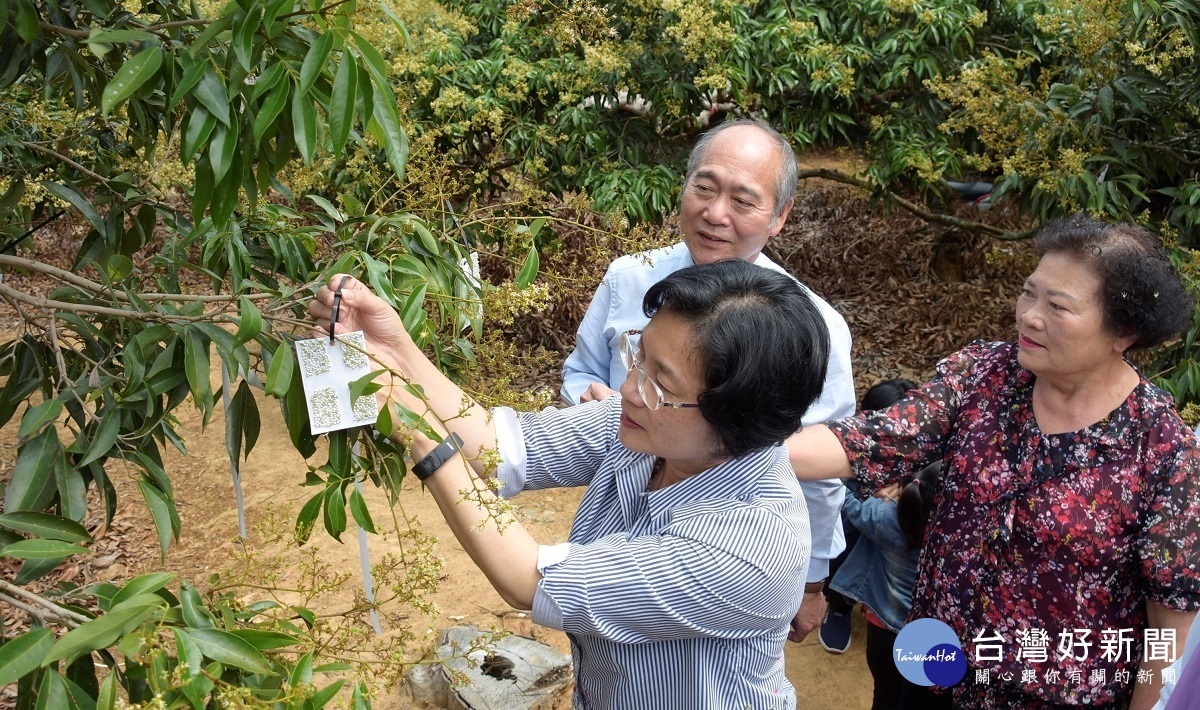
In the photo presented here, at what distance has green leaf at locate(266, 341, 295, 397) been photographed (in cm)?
133

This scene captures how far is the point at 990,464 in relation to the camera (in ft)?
6.81

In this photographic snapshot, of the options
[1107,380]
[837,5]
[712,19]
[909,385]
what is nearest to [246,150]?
[1107,380]

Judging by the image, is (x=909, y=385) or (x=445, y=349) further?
(x=909, y=385)

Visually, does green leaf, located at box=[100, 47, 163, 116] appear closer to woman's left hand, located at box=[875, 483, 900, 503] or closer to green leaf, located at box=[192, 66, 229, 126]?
green leaf, located at box=[192, 66, 229, 126]

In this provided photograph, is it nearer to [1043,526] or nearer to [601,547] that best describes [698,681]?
[601,547]

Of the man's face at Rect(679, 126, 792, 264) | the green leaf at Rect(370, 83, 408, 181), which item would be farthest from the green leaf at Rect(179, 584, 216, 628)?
the man's face at Rect(679, 126, 792, 264)

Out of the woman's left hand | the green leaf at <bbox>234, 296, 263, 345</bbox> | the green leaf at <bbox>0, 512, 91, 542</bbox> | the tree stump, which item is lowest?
the tree stump

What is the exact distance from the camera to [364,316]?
1.54 metres

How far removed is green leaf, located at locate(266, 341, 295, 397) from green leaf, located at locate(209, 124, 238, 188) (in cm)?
25

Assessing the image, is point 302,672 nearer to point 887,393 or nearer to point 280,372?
point 280,372

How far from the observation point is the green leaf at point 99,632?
37.3 inches

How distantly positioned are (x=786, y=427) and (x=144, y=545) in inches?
148

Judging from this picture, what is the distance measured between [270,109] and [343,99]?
0.10 metres

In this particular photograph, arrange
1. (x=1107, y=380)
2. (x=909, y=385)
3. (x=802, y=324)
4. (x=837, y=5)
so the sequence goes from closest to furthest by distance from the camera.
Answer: (x=802, y=324), (x=1107, y=380), (x=909, y=385), (x=837, y=5)
